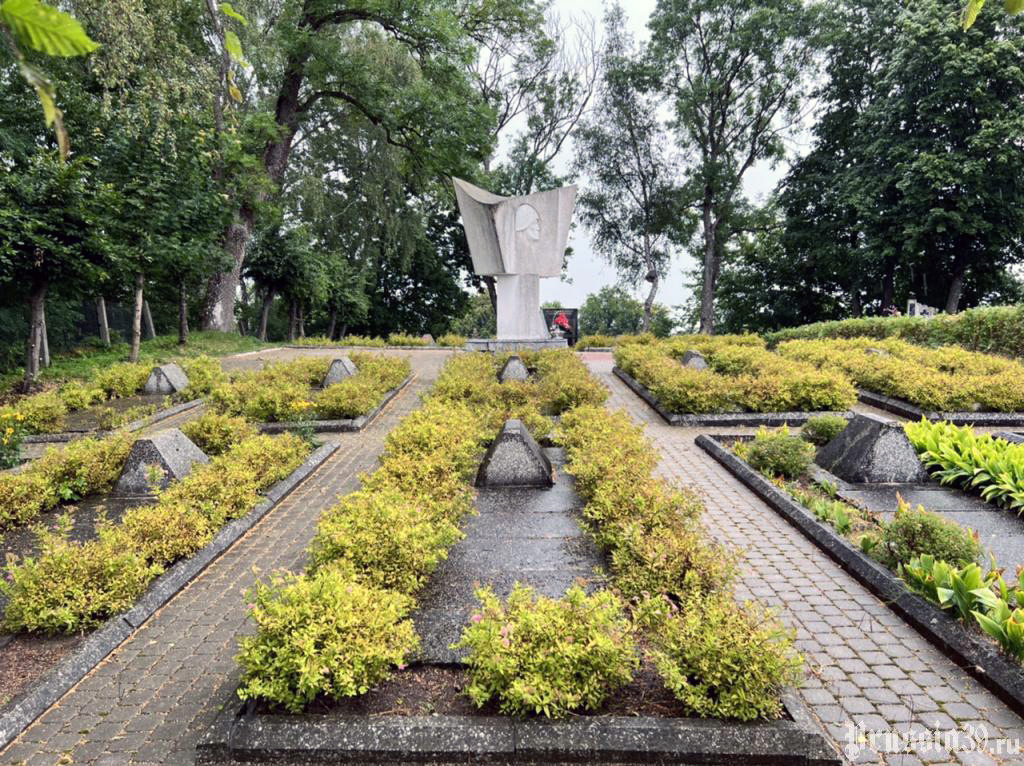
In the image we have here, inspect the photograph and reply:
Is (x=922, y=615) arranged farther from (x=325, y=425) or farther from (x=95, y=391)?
(x=95, y=391)

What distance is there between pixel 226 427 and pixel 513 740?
5.94 m

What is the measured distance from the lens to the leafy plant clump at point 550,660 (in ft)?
8.53

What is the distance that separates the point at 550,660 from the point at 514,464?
11.1ft

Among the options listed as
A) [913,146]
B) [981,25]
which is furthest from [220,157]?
[981,25]

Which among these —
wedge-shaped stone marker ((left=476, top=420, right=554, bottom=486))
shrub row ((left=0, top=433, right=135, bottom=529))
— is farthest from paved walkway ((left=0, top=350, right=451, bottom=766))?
shrub row ((left=0, top=433, right=135, bottom=529))

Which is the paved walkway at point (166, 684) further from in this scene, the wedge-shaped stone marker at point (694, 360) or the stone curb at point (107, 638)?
the wedge-shaped stone marker at point (694, 360)

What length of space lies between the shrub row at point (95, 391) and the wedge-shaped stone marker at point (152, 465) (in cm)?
376

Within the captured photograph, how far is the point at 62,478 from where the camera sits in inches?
230

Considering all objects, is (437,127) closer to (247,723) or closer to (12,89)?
(12,89)

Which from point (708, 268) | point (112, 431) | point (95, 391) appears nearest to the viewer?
point (112, 431)

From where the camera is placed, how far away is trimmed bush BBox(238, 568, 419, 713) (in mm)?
2615

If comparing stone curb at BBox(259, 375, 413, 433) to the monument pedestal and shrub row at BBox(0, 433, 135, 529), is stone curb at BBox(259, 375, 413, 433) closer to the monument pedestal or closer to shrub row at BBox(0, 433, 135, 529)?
shrub row at BBox(0, 433, 135, 529)

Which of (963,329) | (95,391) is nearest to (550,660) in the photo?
(95,391)

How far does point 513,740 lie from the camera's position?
98.1 inches
